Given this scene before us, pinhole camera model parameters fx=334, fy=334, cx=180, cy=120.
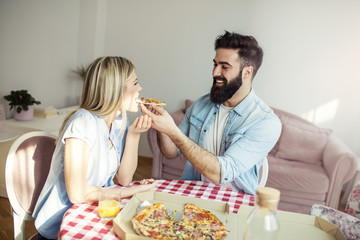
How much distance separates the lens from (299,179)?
3.26 meters

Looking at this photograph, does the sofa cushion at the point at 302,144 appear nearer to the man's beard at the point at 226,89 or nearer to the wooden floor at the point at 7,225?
the man's beard at the point at 226,89

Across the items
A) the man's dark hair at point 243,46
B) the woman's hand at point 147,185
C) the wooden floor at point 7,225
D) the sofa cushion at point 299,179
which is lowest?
the wooden floor at point 7,225

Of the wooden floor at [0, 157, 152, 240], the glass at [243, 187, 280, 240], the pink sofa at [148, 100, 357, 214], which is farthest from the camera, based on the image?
the pink sofa at [148, 100, 357, 214]

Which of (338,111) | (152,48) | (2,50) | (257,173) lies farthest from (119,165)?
(338,111)

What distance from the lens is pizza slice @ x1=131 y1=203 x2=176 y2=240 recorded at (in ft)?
3.57

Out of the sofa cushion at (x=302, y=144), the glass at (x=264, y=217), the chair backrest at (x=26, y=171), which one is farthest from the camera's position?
the sofa cushion at (x=302, y=144)

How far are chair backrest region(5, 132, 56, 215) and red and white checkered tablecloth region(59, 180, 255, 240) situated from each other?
0.39m

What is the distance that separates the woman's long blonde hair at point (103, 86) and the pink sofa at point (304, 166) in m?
1.88

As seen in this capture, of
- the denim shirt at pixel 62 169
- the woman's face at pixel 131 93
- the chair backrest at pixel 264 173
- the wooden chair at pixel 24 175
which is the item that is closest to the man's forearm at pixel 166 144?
the woman's face at pixel 131 93

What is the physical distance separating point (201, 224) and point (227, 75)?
3.41ft

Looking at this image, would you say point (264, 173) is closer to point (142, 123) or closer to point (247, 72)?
point (247, 72)

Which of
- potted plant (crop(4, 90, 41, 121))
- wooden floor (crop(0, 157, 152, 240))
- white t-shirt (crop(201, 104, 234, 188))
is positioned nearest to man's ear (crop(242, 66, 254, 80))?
white t-shirt (crop(201, 104, 234, 188))

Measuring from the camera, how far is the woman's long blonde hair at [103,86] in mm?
1591

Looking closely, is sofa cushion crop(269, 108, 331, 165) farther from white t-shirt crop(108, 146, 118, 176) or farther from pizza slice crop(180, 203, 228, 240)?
pizza slice crop(180, 203, 228, 240)
